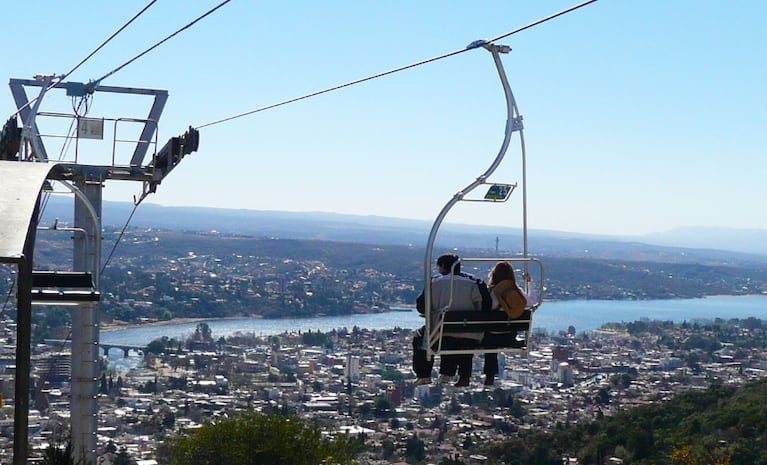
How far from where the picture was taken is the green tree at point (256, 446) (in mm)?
10023

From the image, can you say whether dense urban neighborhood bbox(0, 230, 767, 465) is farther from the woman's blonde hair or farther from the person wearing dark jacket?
the woman's blonde hair

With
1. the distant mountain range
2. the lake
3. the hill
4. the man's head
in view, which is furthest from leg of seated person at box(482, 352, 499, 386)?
the distant mountain range

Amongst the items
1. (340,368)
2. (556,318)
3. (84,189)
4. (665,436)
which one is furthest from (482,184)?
(556,318)

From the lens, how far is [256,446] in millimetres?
10078

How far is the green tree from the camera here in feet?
32.9

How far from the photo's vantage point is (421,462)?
19344 mm

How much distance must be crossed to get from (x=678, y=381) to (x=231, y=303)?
96.8 feet

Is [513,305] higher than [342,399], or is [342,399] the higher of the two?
[513,305]

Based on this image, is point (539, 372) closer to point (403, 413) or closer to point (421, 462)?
point (403, 413)

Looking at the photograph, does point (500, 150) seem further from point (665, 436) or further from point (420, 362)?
point (665, 436)

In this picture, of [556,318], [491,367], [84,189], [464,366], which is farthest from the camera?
[556,318]

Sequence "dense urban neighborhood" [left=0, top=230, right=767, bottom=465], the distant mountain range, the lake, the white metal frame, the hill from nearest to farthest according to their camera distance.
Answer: the white metal frame < the hill < "dense urban neighborhood" [left=0, top=230, right=767, bottom=465] < the lake < the distant mountain range

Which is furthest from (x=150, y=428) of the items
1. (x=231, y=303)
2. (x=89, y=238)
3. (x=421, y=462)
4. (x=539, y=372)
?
(x=231, y=303)

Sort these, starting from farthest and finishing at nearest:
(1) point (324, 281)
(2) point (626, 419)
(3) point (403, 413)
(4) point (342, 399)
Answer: (1) point (324, 281) < (4) point (342, 399) < (3) point (403, 413) < (2) point (626, 419)
